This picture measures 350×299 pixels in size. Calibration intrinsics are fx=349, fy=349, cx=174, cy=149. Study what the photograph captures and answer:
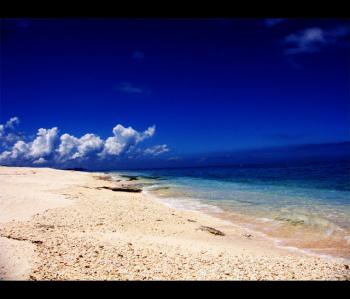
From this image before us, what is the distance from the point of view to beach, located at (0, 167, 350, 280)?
21.4 feet

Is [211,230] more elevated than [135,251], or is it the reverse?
[135,251]

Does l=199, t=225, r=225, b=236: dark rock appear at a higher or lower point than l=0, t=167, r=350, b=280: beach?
lower

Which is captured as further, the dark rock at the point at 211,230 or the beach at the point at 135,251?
the dark rock at the point at 211,230

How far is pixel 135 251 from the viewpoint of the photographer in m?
7.99

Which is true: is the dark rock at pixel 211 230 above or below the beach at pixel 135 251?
below

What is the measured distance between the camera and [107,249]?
7898mm

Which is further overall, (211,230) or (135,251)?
(211,230)

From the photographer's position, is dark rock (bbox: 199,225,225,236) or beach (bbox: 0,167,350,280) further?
dark rock (bbox: 199,225,225,236)

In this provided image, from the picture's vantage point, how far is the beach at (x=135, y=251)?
6520 mm

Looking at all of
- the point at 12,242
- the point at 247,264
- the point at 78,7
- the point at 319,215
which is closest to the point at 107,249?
the point at 12,242
